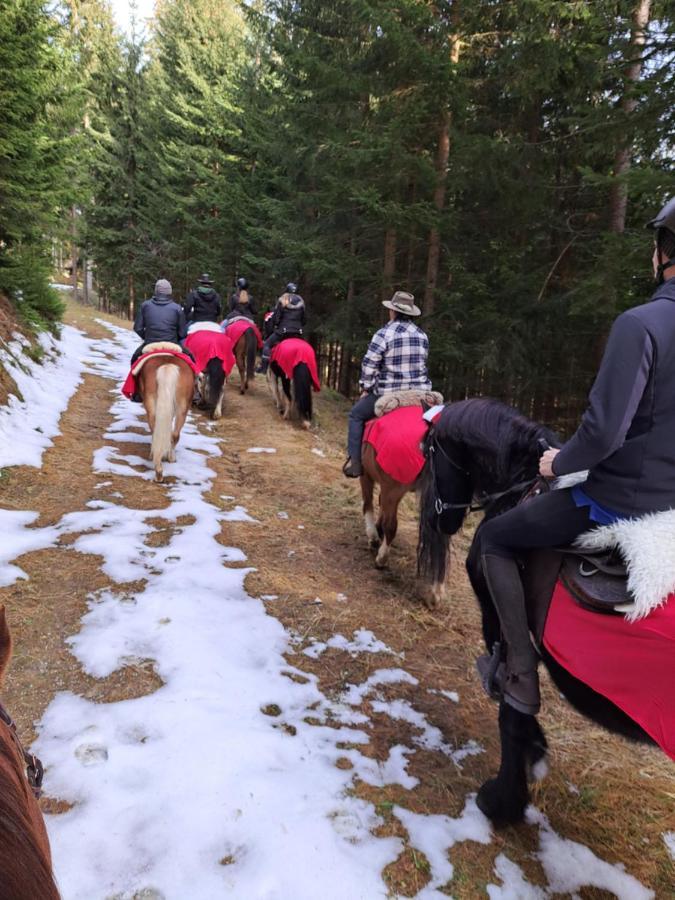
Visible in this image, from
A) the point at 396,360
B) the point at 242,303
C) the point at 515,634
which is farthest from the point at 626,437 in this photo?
the point at 242,303

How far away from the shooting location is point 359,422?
548cm

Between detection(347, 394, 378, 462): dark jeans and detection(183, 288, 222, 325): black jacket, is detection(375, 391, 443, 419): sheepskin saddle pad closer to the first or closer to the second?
detection(347, 394, 378, 462): dark jeans

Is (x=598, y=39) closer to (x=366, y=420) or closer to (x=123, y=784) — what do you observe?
(x=366, y=420)

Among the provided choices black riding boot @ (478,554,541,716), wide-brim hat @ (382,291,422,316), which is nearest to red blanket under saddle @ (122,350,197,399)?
wide-brim hat @ (382,291,422,316)

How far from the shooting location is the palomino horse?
451 inches

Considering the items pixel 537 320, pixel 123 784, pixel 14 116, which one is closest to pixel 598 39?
pixel 537 320

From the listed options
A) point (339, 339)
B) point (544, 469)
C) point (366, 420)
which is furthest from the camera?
point (339, 339)

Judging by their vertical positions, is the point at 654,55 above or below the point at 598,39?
below

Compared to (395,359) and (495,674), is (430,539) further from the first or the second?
(395,359)

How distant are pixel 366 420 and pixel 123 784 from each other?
12.9ft

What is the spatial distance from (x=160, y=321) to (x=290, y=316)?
3.67 meters

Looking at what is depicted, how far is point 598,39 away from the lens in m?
8.20

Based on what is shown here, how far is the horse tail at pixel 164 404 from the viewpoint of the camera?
5.98m

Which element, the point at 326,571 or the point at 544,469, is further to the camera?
the point at 326,571
